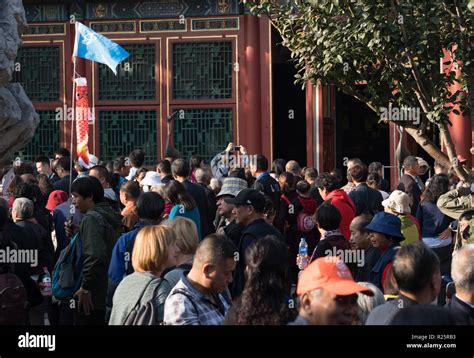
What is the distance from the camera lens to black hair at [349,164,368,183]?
40.2ft

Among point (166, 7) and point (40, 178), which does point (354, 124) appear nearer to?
point (166, 7)

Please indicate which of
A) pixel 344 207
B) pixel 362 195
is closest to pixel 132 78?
pixel 362 195

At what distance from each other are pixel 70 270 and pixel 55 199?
310 centimetres

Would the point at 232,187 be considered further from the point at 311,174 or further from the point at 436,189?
the point at 311,174

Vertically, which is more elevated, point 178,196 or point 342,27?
point 342,27

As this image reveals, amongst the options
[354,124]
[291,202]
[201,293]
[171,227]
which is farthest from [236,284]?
[354,124]

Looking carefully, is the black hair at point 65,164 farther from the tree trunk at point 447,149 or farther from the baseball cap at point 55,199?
the tree trunk at point 447,149

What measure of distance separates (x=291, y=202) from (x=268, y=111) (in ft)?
26.1

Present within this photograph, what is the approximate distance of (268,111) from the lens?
20.9 m

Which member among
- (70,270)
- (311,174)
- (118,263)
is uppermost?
(311,174)

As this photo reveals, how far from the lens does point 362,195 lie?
Result: 39.5 ft

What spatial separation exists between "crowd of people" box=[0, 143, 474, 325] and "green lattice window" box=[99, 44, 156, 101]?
487 cm

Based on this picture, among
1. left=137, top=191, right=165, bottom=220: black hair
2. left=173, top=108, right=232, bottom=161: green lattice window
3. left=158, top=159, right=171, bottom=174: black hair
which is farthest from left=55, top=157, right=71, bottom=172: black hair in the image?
left=173, top=108, right=232, bottom=161: green lattice window

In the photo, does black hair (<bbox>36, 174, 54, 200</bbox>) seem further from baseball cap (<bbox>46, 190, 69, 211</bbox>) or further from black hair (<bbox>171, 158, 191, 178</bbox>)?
black hair (<bbox>171, 158, 191, 178</bbox>)
